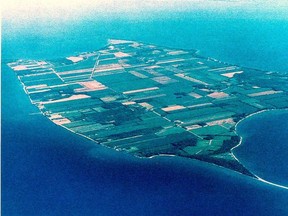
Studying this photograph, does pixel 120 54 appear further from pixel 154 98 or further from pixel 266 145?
pixel 266 145

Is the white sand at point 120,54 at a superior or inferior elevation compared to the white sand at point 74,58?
superior

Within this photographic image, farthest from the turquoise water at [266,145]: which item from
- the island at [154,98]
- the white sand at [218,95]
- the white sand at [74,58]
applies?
the white sand at [74,58]

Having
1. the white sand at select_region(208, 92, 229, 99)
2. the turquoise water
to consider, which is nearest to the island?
the white sand at select_region(208, 92, 229, 99)

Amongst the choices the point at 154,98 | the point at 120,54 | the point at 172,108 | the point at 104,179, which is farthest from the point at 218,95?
the point at 120,54

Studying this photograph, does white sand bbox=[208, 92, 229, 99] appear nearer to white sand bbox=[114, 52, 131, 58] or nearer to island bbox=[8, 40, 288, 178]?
island bbox=[8, 40, 288, 178]

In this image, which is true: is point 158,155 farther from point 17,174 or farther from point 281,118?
point 281,118

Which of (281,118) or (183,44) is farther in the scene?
(183,44)

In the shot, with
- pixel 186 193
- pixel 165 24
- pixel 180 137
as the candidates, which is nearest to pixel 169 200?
pixel 186 193

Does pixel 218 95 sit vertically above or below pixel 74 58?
above

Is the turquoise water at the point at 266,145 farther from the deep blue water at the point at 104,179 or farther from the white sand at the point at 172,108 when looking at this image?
the white sand at the point at 172,108
